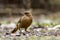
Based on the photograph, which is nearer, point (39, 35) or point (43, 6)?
point (39, 35)

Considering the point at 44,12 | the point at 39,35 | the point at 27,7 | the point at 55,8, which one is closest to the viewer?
the point at 39,35

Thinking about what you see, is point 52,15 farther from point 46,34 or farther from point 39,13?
point 46,34

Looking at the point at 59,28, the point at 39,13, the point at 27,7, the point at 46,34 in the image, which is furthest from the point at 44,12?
the point at 46,34

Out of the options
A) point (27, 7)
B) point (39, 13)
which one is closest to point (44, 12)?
point (39, 13)

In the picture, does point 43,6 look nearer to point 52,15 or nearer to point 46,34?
point 52,15

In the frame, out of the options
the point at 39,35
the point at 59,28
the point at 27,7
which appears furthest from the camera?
the point at 27,7

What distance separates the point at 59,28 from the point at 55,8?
31.5 ft

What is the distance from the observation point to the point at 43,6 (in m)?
18.7

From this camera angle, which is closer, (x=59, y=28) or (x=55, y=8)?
(x=59, y=28)

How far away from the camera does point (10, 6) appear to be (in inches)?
703

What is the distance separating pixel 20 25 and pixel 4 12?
8439mm

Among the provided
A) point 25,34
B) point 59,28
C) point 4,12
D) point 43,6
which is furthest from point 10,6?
point 25,34

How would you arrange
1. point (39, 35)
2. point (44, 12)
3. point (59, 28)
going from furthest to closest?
point (44, 12)
point (59, 28)
point (39, 35)

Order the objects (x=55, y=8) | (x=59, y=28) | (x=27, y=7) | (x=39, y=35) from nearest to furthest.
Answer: (x=39, y=35)
(x=59, y=28)
(x=27, y=7)
(x=55, y=8)
